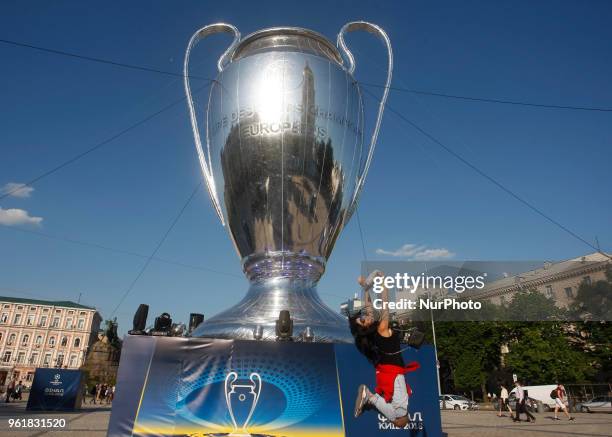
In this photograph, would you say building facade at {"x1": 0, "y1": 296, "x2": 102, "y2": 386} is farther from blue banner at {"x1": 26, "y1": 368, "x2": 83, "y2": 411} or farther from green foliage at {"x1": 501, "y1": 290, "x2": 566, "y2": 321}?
green foliage at {"x1": 501, "y1": 290, "x2": 566, "y2": 321}

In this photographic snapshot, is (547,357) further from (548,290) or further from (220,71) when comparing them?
(220,71)

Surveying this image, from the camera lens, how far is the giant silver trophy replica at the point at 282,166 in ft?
24.8

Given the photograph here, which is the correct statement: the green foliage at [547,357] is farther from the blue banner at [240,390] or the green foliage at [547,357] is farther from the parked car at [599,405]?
the blue banner at [240,390]

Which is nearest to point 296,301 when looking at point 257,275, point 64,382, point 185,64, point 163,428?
point 257,275

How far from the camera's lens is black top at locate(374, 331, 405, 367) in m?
5.33

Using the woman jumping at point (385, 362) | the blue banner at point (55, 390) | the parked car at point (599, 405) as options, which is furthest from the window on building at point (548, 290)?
the woman jumping at point (385, 362)

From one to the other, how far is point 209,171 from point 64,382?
1376 centimetres

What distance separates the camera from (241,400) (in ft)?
20.0

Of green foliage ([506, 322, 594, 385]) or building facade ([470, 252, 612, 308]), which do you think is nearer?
green foliage ([506, 322, 594, 385])

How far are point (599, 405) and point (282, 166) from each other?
2467cm

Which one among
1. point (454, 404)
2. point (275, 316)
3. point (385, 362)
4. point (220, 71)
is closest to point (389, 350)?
point (385, 362)

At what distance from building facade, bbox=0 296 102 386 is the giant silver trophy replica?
257ft

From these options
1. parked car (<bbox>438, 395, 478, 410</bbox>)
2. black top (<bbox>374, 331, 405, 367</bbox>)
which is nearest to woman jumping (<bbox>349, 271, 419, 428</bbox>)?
black top (<bbox>374, 331, 405, 367</bbox>)

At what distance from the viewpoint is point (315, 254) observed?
26.3 feet
